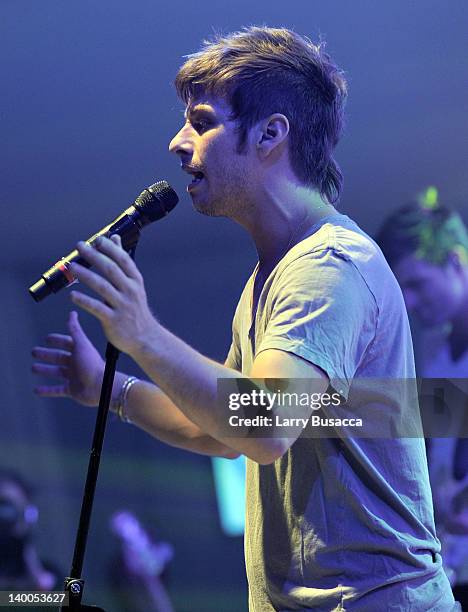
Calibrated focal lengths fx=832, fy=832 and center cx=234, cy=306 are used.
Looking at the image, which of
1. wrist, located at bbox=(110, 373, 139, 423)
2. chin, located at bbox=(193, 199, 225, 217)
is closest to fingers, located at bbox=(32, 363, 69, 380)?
wrist, located at bbox=(110, 373, 139, 423)

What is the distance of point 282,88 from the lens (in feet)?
4.93

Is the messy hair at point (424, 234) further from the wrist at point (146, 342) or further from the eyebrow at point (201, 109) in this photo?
the wrist at point (146, 342)

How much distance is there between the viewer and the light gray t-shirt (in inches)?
45.4

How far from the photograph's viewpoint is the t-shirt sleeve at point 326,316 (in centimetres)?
110

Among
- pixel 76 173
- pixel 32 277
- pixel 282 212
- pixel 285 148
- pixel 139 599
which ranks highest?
pixel 76 173

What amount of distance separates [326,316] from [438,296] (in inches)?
72.2

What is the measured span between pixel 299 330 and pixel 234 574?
235 centimetres

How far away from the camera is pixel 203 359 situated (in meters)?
1.07

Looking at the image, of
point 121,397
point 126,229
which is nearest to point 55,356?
point 121,397

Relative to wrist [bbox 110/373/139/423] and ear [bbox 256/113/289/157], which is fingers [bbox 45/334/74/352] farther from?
ear [bbox 256/113/289/157]

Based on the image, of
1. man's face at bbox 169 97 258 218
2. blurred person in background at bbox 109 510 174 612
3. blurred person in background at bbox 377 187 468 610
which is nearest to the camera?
man's face at bbox 169 97 258 218

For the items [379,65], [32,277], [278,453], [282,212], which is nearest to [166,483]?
[32,277]

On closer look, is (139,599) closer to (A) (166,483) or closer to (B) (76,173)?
(A) (166,483)

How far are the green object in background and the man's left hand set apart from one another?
226 centimetres
